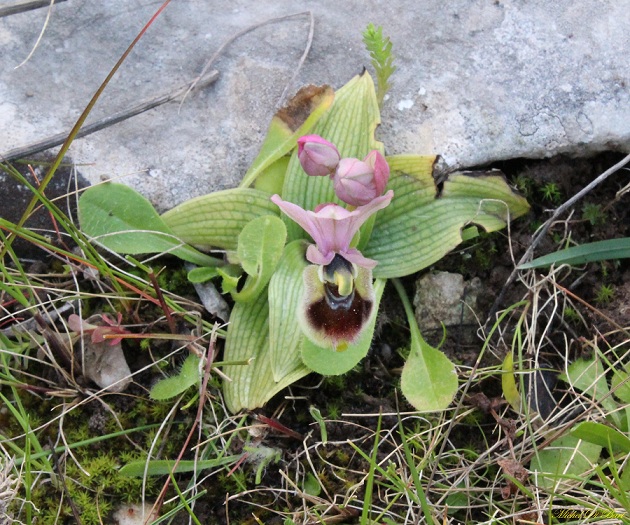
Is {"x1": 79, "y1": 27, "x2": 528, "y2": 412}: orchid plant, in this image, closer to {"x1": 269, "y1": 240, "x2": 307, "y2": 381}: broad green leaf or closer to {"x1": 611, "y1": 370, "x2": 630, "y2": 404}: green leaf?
{"x1": 269, "y1": 240, "x2": 307, "y2": 381}: broad green leaf

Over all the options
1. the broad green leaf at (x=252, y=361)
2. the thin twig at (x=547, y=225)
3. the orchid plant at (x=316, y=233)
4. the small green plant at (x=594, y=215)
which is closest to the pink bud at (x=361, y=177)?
the orchid plant at (x=316, y=233)

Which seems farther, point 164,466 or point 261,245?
point 261,245

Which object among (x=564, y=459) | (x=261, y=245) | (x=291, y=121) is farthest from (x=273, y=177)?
(x=564, y=459)

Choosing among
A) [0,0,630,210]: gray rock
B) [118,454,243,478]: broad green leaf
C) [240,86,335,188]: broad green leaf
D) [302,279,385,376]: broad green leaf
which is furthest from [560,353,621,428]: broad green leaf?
[240,86,335,188]: broad green leaf

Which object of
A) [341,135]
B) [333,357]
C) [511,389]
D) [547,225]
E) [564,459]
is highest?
[341,135]

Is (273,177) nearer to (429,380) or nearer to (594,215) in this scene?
(429,380)

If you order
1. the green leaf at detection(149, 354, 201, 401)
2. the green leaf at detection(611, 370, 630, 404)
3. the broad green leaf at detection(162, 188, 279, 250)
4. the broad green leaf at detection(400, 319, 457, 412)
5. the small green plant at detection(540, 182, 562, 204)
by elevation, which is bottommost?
the green leaf at detection(611, 370, 630, 404)
